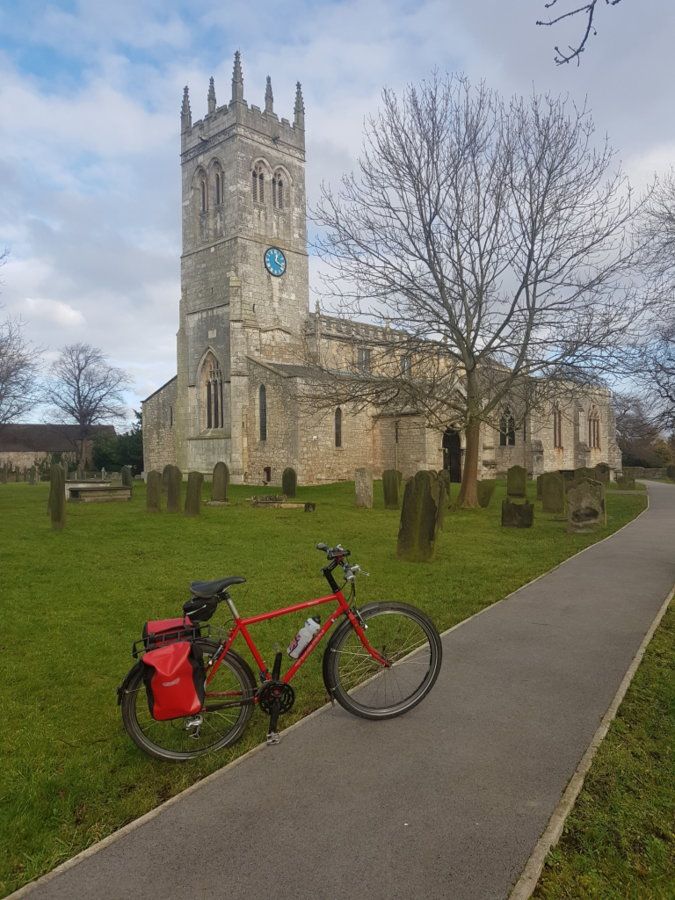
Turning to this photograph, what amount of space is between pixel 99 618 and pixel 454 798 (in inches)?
170

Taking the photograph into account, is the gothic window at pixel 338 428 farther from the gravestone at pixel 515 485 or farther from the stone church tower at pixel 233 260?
the gravestone at pixel 515 485

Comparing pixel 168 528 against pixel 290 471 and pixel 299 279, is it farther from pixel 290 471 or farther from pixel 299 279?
pixel 299 279

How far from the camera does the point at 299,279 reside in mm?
32719

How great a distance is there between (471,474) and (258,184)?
70.9ft

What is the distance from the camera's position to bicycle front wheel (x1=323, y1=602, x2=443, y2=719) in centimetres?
367

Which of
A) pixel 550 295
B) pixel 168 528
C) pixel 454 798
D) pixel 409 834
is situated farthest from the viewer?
pixel 550 295

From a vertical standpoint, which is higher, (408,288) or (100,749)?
(408,288)

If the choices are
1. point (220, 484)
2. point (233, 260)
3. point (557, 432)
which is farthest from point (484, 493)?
point (557, 432)

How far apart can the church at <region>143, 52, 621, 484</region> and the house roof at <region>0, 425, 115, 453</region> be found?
92.7 ft

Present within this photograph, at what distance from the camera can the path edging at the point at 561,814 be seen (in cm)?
222

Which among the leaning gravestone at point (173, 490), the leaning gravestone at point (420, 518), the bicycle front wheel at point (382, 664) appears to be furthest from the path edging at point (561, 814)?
the leaning gravestone at point (173, 490)

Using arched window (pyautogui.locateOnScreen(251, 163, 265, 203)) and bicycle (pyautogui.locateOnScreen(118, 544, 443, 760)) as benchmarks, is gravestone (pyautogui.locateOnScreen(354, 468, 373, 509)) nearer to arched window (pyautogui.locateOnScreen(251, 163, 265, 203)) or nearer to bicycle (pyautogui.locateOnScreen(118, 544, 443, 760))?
bicycle (pyautogui.locateOnScreen(118, 544, 443, 760))

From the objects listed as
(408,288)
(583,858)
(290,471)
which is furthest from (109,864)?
(290,471)

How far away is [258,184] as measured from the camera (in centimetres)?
3148
